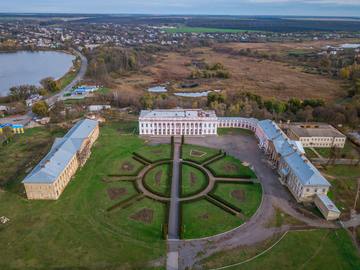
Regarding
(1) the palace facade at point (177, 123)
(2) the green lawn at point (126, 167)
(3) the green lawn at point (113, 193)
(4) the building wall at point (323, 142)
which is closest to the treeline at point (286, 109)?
(1) the palace facade at point (177, 123)

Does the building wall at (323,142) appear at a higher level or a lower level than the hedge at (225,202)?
higher

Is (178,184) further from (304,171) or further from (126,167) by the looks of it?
(304,171)

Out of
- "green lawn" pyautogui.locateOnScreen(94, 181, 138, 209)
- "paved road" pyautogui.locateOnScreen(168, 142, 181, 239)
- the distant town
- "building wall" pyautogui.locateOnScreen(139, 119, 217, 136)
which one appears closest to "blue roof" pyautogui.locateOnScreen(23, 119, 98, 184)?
the distant town

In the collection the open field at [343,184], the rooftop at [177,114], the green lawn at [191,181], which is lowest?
the green lawn at [191,181]

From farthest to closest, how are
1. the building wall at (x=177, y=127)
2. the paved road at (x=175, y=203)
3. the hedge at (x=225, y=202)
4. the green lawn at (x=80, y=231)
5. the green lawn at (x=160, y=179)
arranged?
1. the building wall at (x=177, y=127)
2. the green lawn at (x=160, y=179)
3. the hedge at (x=225, y=202)
4. the paved road at (x=175, y=203)
5. the green lawn at (x=80, y=231)

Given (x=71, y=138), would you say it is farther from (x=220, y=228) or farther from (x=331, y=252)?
(x=331, y=252)

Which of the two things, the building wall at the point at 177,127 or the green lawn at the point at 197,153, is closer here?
the green lawn at the point at 197,153

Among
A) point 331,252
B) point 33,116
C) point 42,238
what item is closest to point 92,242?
point 42,238

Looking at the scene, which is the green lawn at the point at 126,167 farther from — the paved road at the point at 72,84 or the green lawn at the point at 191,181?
the paved road at the point at 72,84

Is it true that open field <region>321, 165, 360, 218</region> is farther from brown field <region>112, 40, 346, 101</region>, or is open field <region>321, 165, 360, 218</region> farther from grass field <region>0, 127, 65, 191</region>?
grass field <region>0, 127, 65, 191</region>
